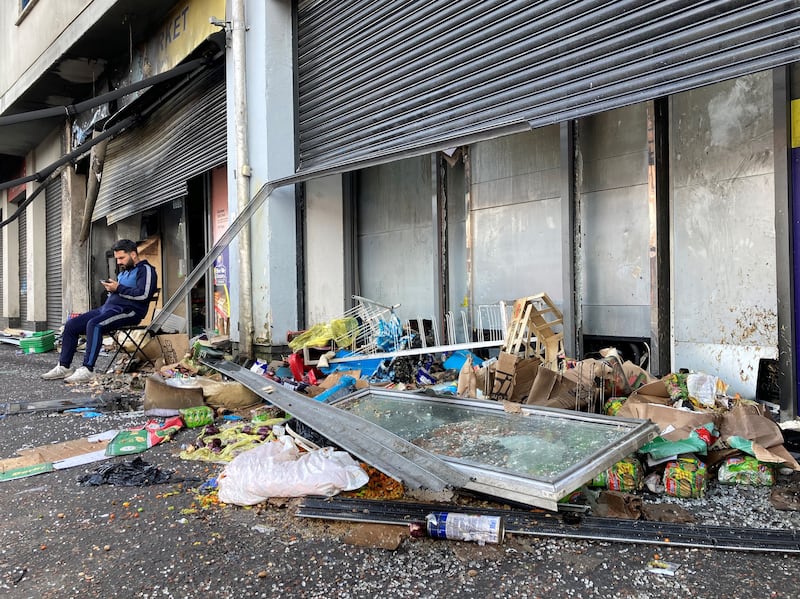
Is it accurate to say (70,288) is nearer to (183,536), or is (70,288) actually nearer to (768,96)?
(183,536)

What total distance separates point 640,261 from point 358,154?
9.12ft

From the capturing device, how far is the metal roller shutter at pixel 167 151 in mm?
7152

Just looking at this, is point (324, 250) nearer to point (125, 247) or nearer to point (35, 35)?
point (125, 247)

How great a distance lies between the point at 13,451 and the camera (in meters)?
3.56

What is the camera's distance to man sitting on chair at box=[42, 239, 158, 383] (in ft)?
19.6

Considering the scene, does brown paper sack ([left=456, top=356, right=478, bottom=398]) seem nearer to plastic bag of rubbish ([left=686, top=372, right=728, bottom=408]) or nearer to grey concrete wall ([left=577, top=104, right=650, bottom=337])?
grey concrete wall ([left=577, top=104, right=650, bottom=337])

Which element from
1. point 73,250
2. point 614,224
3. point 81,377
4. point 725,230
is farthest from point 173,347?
point 73,250

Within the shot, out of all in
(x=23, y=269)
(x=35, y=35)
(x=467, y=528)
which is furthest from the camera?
(x=23, y=269)

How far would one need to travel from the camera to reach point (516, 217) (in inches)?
205

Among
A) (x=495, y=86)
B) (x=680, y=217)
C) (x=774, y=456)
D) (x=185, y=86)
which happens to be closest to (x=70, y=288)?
(x=185, y=86)

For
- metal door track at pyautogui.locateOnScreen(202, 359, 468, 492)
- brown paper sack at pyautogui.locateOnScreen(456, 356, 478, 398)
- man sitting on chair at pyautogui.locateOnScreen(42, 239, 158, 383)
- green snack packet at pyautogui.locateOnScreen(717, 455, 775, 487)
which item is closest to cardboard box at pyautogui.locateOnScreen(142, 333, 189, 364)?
man sitting on chair at pyautogui.locateOnScreen(42, 239, 158, 383)

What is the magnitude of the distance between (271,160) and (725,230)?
4402 mm

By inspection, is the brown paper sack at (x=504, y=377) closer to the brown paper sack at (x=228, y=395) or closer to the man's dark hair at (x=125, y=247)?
the brown paper sack at (x=228, y=395)

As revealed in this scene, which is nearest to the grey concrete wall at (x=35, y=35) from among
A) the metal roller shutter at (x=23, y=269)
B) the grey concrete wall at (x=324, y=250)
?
the metal roller shutter at (x=23, y=269)
